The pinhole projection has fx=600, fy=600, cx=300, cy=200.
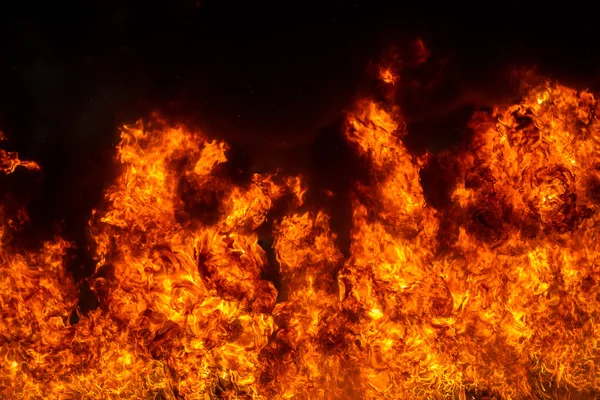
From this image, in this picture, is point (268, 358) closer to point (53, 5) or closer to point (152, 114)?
point (152, 114)

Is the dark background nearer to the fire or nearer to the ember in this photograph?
the ember

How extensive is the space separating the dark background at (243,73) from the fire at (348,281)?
0.32 meters

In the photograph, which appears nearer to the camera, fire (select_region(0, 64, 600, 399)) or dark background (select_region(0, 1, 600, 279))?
fire (select_region(0, 64, 600, 399))

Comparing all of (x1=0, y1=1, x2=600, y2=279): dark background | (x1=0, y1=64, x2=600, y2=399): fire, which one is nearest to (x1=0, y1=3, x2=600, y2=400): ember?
(x1=0, y1=64, x2=600, y2=399): fire

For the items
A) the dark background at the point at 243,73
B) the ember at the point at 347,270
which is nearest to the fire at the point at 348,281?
the ember at the point at 347,270

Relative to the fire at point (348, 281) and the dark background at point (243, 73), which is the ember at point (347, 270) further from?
the dark background at point (243, 73)

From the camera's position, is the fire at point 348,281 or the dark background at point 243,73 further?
the dark background at point 243,73

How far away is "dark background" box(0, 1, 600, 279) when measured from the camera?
854 cm

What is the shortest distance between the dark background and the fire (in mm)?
316

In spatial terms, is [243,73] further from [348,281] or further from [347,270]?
[348,281]

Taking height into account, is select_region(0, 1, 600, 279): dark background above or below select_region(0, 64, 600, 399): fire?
above

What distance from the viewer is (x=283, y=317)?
27.8ft

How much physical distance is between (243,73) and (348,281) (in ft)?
10.9

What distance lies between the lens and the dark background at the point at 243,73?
8539mm
